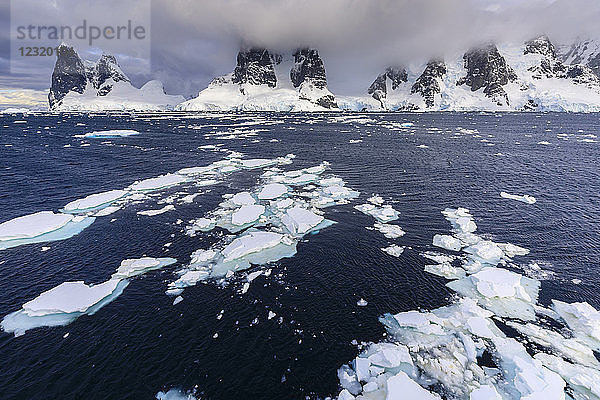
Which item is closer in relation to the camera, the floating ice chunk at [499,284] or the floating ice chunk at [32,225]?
the floating ice chunk at [499,284]

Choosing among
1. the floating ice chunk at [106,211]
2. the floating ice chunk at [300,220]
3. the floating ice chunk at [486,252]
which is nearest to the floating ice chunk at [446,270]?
the floating ice chunk at [486,252]

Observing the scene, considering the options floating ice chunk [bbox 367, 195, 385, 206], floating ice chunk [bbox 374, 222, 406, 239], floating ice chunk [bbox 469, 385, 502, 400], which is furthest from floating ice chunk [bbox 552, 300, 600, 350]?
floating ice chunk [bbox 367, 195, 385, 206]

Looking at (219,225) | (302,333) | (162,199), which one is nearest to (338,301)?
(302,333)

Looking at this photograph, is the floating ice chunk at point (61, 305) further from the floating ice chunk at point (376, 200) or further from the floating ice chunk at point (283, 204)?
the floating ice chunk at point (376, 200)

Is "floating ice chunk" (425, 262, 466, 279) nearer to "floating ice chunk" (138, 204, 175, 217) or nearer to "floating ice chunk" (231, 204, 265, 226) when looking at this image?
"floating ice chunk" (231, 204, 265, 226)

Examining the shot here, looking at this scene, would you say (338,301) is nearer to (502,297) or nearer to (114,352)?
(502,297)
